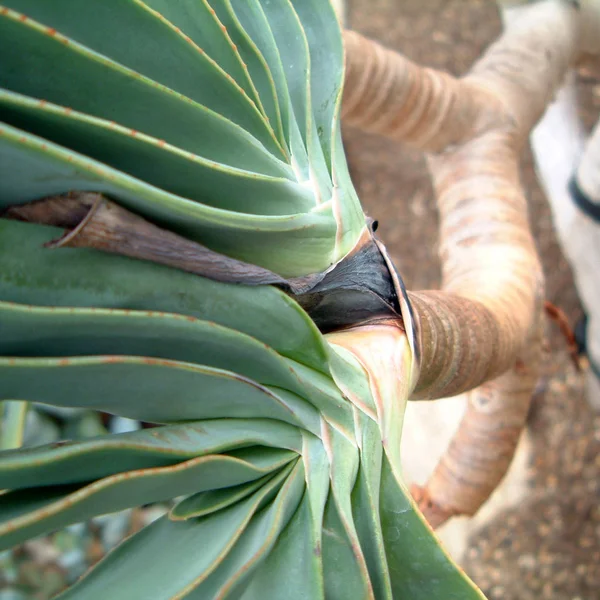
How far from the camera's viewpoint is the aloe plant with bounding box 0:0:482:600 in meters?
0.34

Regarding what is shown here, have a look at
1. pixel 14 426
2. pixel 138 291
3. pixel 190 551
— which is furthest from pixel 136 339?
pixel 14 426

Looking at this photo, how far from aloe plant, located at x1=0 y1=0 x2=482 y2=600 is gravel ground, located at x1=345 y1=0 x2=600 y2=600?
1264mm

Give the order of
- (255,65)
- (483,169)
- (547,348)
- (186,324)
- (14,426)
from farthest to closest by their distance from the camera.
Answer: (547,348)
(483,169)
(14,426)
(255,65)
(186,324)

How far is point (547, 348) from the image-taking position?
62.4 inches

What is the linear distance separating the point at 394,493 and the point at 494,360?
0.31 meters

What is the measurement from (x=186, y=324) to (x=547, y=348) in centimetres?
143

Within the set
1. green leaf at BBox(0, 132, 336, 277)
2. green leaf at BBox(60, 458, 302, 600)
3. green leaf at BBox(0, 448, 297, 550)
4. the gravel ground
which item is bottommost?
the gravel ground

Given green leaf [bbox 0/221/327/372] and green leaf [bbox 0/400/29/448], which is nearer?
green leaf [bbox 0/221/327/372]

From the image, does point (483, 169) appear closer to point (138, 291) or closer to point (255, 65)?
point (255, 65)

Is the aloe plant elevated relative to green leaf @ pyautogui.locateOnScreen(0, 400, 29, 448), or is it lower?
elevated

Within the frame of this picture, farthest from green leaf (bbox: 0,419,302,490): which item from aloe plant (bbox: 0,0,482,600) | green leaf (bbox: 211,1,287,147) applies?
green leaf (bbox: 211,1,287,147)

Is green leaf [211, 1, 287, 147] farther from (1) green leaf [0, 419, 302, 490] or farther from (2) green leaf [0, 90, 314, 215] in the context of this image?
(1) green leaf [0, 419, 302, 490]

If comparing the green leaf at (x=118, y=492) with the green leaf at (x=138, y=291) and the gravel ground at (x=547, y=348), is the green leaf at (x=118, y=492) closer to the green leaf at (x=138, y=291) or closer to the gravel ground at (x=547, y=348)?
the green leaf at (x=138, y=291)

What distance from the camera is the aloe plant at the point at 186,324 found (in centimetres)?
34
